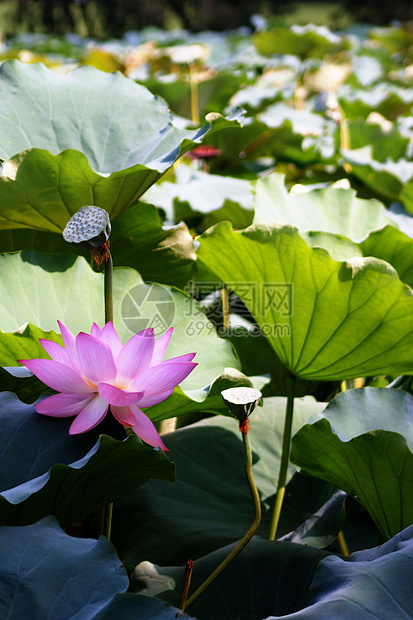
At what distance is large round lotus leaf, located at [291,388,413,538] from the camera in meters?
0.72

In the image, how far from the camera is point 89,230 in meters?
0.67

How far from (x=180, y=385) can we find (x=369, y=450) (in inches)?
9.9

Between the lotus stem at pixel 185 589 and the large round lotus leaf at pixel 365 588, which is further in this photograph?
the lotus stem at pixel 185 589

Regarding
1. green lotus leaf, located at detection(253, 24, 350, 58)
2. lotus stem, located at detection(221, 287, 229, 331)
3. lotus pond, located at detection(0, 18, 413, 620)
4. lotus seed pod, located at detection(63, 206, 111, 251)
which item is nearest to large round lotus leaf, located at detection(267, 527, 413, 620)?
lotus pond, located at detection(0, 18, 413, 620)

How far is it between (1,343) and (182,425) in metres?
0.41

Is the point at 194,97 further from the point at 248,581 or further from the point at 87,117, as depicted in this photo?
the point at 248,581

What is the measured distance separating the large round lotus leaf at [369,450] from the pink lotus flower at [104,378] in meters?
0.20

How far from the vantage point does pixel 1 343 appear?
2.52ft

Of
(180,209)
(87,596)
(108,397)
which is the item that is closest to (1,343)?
(108,397)

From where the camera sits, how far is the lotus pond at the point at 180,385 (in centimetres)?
61

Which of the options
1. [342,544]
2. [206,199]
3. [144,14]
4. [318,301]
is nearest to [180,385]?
[318,301]

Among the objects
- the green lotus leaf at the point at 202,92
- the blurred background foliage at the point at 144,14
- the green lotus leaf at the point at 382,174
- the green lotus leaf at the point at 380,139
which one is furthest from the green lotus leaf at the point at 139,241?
the blurred background foliage at the point at 144,14

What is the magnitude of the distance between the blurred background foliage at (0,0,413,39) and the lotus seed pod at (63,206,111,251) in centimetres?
1246

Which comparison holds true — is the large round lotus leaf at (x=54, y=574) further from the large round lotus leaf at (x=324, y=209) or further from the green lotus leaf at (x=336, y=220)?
the large round lotus leaf at (x=324, y=209)
